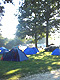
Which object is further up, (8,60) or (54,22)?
(54,22)

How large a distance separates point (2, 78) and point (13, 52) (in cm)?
543

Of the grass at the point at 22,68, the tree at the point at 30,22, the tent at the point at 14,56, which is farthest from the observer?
the tree at the point at 30,22

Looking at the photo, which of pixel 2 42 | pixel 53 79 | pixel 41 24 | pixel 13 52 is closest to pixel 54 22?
pixel 41 24

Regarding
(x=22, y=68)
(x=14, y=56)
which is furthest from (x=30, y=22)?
(x=22, y=68)

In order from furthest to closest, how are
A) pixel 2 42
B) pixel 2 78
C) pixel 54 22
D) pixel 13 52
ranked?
pixel 2 42 < pixel 54 22 < pixel 13 52 < pixel 2 78

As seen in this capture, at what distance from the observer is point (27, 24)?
1053 inches

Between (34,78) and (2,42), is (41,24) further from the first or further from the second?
(2,42)

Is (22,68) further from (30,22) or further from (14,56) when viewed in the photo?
(30,22)

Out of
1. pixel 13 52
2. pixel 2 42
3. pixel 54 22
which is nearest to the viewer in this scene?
pixel 13 52

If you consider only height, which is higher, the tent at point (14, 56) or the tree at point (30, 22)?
the tree at point (30, 22)

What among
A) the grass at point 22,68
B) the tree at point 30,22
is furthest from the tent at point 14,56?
the tree at point 30,22

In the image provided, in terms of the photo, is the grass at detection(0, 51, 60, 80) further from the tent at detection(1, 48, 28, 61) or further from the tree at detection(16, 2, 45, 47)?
the tree at detection(16, 2, 45, 47)

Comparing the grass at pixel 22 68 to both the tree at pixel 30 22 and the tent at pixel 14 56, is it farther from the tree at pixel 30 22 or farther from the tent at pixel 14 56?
the tree at pixel 30 22

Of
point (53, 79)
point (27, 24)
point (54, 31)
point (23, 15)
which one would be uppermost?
point (23, 15)
